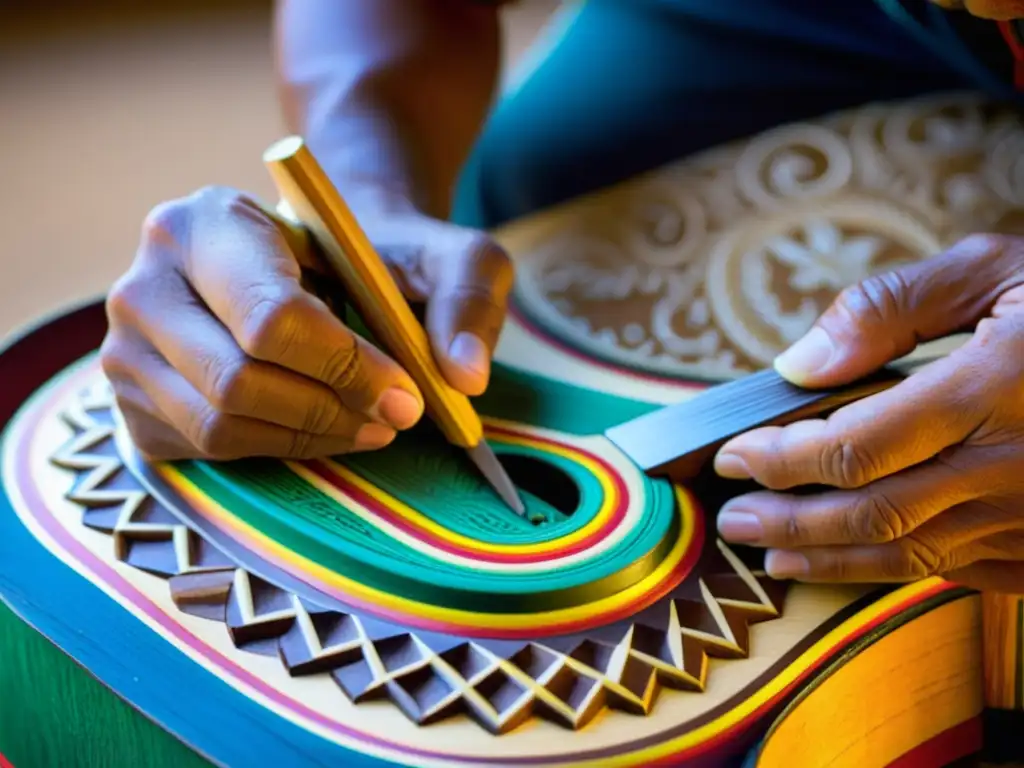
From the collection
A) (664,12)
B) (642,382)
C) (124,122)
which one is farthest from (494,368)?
(124,122)

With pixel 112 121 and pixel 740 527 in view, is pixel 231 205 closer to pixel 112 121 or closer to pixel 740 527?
pixel 740 527

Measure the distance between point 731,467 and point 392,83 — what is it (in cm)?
53

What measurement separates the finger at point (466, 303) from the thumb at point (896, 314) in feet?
0.59

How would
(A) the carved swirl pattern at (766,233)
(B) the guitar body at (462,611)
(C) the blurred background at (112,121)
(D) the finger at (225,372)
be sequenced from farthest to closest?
(C) the blurred background at (112,121)
(A) the carved swirl pattern at (766,233)
(D) the finger at (225,372)
(B) the guitar body at (462,611)

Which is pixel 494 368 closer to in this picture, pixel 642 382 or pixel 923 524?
pixel 642 382

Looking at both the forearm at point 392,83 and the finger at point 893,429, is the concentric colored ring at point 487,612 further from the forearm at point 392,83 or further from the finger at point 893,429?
the forearm at point 392,83

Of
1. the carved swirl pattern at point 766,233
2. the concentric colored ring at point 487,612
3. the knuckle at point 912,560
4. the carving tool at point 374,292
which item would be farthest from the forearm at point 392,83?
the knuckle at point 912,560

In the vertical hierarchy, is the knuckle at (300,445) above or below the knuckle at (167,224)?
below

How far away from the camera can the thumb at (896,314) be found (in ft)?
2.26

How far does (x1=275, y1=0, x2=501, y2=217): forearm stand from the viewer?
982 mm

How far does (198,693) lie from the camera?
2.00 feet

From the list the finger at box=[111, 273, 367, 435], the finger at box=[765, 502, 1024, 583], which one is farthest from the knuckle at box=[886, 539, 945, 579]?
the finger at box=[111, 273, 367, 435]

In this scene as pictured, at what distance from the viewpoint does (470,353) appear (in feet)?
2.38

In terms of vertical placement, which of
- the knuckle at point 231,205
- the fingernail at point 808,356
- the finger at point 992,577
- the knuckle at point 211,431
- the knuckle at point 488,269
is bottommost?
the finger at point 992,577
